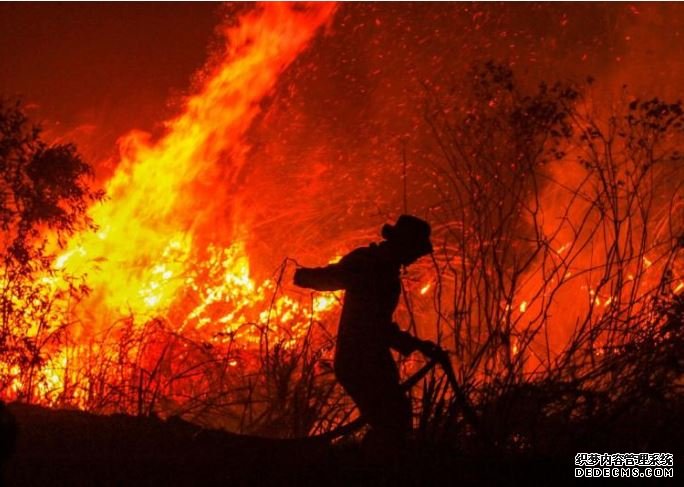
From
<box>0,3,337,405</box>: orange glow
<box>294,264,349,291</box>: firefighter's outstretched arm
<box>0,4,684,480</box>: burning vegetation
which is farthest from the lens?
<box>0,3,337,405</box>: orange glow

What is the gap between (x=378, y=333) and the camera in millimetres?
5461

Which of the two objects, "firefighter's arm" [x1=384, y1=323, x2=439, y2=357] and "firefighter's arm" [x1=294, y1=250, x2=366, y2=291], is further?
"firefighter's arm" [x1=384, y1=323, x2=439, y2=357]

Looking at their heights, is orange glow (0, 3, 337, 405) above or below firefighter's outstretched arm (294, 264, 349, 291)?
above

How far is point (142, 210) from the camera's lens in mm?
13406

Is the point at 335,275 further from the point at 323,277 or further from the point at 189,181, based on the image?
the point at 189,181

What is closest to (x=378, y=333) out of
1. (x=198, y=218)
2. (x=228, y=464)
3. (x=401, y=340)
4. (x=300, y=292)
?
(x=401, y=340)

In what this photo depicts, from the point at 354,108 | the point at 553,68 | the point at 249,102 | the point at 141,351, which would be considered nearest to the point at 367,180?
the point at 354,108

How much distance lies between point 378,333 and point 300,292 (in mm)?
5542

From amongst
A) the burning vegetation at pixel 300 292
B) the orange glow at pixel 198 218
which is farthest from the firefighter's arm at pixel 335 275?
the orange glow at pixel 198 218

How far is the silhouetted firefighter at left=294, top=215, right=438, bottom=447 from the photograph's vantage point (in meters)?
5.38

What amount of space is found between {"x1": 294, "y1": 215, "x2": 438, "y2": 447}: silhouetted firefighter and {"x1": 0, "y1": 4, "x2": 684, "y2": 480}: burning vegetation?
51cm

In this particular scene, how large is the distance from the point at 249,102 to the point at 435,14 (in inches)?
151

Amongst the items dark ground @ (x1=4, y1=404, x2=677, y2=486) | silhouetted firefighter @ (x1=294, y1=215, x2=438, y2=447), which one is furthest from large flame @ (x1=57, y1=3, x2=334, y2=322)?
silhouetted firefighter @ (x1=294, y1=215, x2=438, y2=447)

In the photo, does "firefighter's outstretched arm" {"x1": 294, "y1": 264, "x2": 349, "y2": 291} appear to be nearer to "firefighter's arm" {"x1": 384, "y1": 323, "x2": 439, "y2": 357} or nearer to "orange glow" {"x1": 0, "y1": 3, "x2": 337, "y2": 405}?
"firefighter's arm" {"x1": 384, "y1": 323, "x2": 439, "y2": 357}
